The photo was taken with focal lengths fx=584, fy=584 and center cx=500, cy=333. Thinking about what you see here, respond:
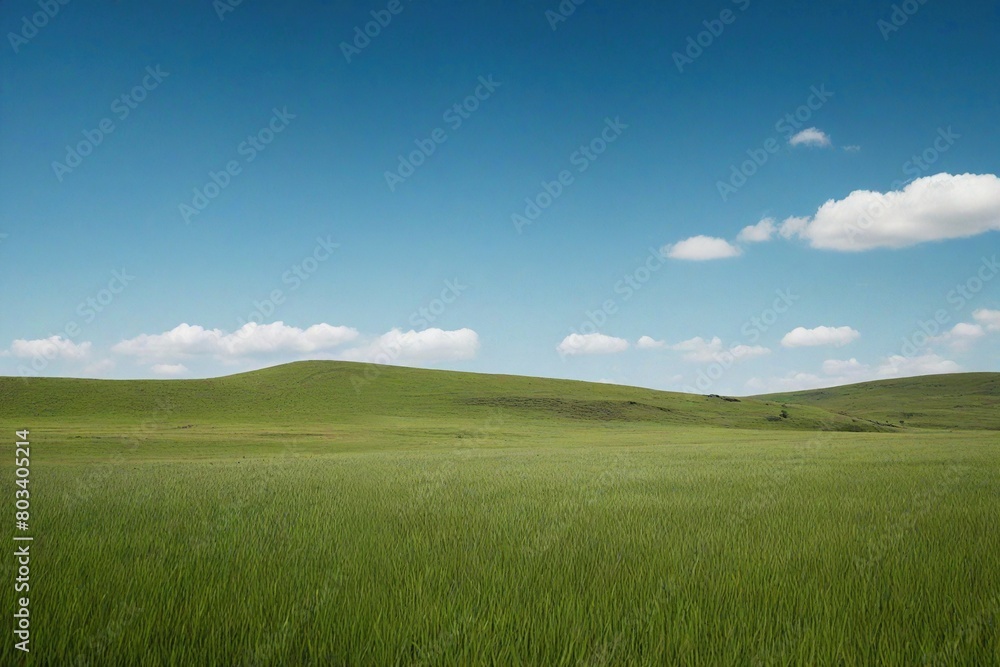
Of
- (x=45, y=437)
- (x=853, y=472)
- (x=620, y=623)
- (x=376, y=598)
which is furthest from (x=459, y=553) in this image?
(x=45, y=437)

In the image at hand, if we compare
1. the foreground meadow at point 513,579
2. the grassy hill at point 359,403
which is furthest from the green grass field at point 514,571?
the grassy hill at point 359,403

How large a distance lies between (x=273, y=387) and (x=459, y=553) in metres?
109

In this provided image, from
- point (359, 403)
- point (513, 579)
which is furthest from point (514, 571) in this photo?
point (359, 403)

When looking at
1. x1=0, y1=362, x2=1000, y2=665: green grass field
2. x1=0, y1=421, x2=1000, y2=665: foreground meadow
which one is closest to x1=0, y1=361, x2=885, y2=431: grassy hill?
x1=0, y1=362, x2=1000, y2=665: green grass field

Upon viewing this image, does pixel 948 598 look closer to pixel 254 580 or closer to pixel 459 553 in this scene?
pixel 459 553

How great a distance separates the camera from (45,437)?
42.8m

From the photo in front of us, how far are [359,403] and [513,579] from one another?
95.7 m

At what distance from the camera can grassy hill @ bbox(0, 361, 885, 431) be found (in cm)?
8256

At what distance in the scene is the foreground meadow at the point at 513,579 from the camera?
14.5ft

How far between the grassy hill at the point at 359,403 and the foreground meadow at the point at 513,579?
64685 mm

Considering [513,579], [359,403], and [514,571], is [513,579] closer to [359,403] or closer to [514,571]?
[514,571]

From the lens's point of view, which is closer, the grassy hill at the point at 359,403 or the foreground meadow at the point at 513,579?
the foreground meadow at the point at 513,579

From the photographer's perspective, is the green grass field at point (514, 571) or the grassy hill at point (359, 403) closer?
the green grass field at point (514, 571)

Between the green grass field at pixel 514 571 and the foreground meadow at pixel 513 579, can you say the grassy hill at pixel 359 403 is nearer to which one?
the green grass field at pixel 514 571
